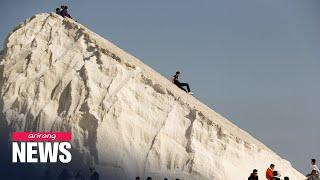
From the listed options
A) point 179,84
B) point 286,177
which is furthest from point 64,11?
point 286,177

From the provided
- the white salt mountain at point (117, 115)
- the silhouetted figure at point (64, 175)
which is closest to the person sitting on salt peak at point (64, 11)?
the white salt mountain at point (117, 115)

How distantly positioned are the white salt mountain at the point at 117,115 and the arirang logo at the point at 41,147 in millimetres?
426

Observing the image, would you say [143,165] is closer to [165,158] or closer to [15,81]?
[165,158]

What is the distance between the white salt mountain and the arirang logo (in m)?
0.43

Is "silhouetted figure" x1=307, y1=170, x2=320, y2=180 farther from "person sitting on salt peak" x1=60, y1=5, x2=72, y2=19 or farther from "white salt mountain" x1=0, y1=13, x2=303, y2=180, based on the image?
"person sitting on salt peak" x1=60, y1=5, x2=72, y2=19

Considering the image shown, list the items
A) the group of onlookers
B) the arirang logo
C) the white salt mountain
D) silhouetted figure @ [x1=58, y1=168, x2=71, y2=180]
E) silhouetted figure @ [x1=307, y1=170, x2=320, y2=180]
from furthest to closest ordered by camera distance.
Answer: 1. the arirang logo
2. the white salt mountain
3. silhouetted figure @ [x1=58, y1=168, x2=71, y2=180]
4. silhouetted figure @ [x1=307, y1=170, x2=320, y2=180]
5. the group of onlookers

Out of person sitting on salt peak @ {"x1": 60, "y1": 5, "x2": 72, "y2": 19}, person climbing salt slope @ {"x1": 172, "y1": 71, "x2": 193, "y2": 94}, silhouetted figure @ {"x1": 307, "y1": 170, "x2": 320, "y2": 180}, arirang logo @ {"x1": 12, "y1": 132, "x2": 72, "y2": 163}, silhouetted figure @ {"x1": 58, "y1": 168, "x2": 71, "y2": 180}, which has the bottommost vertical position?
silhouetted figure @ {"x1": 307, "y1": 170, "x2": 320, "y2": 180}

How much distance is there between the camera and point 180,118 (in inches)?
1571

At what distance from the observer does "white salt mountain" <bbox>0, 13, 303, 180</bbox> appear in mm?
38375

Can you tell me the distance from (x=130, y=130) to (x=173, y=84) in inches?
213

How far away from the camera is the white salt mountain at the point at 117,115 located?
3838cm

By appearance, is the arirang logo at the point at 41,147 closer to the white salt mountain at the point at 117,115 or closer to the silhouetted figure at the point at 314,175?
the white salt mountain at the point at 117,115

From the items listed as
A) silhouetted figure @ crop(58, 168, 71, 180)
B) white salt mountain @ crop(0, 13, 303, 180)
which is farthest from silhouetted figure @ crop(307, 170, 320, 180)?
silhouetted figure @ crop(58, 168, 71, 180)

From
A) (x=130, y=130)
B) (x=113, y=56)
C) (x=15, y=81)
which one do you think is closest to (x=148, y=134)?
(x=130, y=130)
